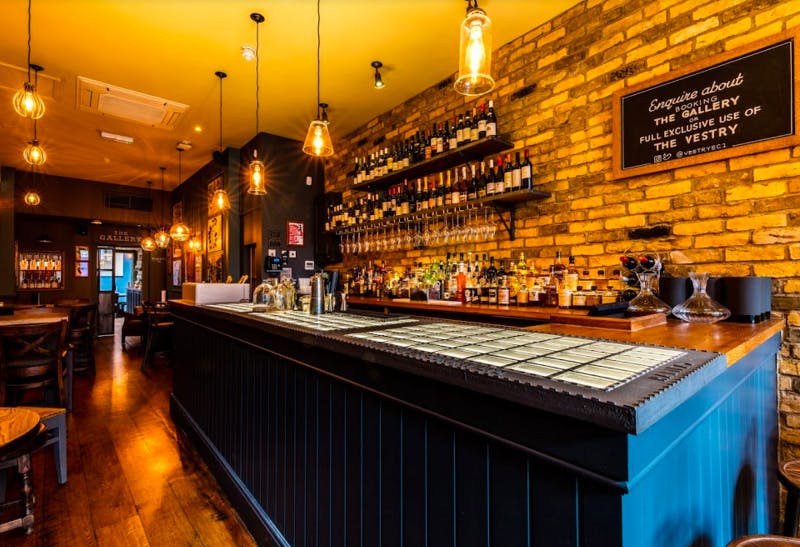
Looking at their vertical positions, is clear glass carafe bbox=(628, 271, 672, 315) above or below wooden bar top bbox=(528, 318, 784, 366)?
above

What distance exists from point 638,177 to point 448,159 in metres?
1.58

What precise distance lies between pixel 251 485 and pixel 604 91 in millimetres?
3259

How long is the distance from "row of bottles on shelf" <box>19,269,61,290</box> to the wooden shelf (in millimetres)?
7760

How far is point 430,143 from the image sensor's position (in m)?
3.91

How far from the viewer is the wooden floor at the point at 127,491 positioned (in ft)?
6.27

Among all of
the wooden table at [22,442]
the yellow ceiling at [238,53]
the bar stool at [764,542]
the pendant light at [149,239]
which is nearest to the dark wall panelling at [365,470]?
the bar stool at [764,542]

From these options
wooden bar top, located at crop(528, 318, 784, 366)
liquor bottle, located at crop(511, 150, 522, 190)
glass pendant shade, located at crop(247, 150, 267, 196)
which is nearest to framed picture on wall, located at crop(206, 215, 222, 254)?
glass pendant shade, located at crop(247, 150, 267, 196)

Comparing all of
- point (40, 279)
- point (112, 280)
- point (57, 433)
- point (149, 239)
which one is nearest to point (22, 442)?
point (57, 433)

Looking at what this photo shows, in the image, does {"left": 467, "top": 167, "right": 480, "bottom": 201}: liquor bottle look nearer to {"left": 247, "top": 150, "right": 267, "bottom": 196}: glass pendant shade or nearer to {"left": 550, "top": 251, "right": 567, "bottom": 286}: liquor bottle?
{"left": 550, "top": 251, "right": 567, "bottom": 286}: liquor bottle

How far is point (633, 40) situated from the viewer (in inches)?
105

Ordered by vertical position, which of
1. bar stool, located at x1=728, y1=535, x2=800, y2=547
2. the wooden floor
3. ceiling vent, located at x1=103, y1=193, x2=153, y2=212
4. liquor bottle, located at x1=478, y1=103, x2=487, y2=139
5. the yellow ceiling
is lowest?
the wooden floor

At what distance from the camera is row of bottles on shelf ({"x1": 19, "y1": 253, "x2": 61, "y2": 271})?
318 inches

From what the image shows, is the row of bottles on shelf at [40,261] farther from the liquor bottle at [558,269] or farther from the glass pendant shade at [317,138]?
the liquor bottle at [558,269]

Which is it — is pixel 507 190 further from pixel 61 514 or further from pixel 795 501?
pixel 61 514
